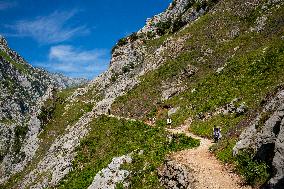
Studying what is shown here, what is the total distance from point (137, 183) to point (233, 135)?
11.6 meters

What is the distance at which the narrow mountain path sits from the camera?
28781mm

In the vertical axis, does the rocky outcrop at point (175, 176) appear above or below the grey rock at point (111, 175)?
below

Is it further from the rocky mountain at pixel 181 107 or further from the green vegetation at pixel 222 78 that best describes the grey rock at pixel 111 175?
the green vegetation at pixel 222 78

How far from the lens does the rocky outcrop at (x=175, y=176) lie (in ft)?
100.0

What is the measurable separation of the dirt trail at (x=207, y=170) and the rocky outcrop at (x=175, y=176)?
0.59 meters

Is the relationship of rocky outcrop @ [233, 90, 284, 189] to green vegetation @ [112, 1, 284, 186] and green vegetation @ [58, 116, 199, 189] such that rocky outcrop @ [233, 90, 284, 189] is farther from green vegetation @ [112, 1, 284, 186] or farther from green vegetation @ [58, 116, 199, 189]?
green vegetation @ [58, 116, 199, 189]

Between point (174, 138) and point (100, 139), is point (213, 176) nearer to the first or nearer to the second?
point (174, 138)

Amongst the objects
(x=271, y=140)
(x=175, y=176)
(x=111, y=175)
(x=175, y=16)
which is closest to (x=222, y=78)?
(x=111, y=175)

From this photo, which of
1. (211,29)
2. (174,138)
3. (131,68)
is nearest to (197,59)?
(211,29)

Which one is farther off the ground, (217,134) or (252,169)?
(217,134)

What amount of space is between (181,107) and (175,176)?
29363 millimetres

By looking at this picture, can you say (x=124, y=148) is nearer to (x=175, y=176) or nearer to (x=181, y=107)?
(x=181, y=107)

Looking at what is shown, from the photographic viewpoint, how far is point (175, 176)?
3209cm

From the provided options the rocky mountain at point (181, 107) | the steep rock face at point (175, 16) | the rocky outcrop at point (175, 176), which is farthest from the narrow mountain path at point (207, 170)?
the steep rock face at point (175, 16)
